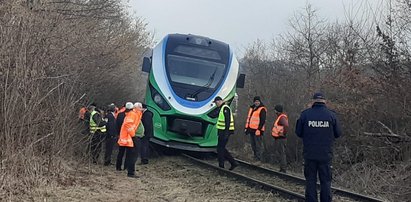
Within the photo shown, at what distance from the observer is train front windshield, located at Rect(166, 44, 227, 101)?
1591 centimetres

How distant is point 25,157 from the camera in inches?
353

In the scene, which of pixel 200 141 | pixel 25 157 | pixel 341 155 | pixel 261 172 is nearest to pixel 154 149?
pixel 200 141

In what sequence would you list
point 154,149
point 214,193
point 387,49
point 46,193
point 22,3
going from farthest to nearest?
point 154,149, point 387,49, point 22,3, point 214,193, point 46,193

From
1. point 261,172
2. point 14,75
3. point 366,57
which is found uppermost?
point 366,57

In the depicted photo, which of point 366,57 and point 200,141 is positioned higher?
point 366,57

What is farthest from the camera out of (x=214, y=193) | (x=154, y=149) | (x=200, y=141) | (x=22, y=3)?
(x=154, y=149)

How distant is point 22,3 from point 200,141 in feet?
20.4

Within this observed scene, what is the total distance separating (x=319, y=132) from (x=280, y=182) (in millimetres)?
3900

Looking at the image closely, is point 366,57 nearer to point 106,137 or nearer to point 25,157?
point 106,137

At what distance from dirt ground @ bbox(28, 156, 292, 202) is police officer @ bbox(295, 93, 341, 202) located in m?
1.20

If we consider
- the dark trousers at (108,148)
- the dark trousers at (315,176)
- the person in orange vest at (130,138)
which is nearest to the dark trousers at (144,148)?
the dark trousers at (108,148)

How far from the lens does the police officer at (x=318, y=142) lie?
8.48m

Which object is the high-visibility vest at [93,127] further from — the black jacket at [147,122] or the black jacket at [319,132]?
the black jacket at [319,132]

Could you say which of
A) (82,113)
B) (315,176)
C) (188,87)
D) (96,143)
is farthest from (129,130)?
(315,176)
